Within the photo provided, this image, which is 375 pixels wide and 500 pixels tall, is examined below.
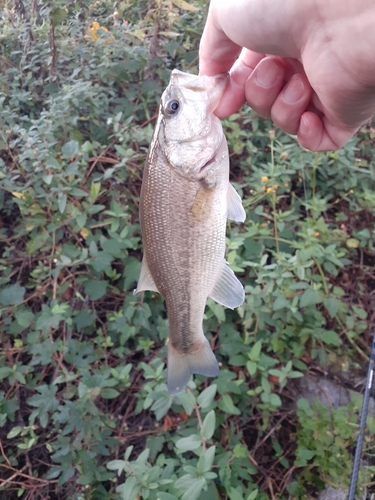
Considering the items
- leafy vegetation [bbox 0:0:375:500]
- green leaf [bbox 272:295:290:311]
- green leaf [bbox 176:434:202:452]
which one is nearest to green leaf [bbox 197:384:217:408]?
leafy vegetation [bbox 0:0:375:500]

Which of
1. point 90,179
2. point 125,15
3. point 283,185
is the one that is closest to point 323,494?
point 283,185

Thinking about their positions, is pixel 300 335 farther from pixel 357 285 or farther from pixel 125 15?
pixel 125 15

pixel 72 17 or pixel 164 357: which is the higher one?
pixel 72 17

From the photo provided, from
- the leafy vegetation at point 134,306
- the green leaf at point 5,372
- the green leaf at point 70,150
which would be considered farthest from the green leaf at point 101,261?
the green leaf at point 5,372

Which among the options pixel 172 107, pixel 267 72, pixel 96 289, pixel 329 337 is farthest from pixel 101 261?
pixel 329 337

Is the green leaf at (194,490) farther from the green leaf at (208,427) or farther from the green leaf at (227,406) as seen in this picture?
the green leaf at (227,406)

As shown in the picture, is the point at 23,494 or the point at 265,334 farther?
the point at 265,334

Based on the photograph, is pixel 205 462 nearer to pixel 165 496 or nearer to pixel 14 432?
pixel 165 496

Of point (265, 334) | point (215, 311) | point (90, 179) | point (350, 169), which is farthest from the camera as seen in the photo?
point (350, 169)
